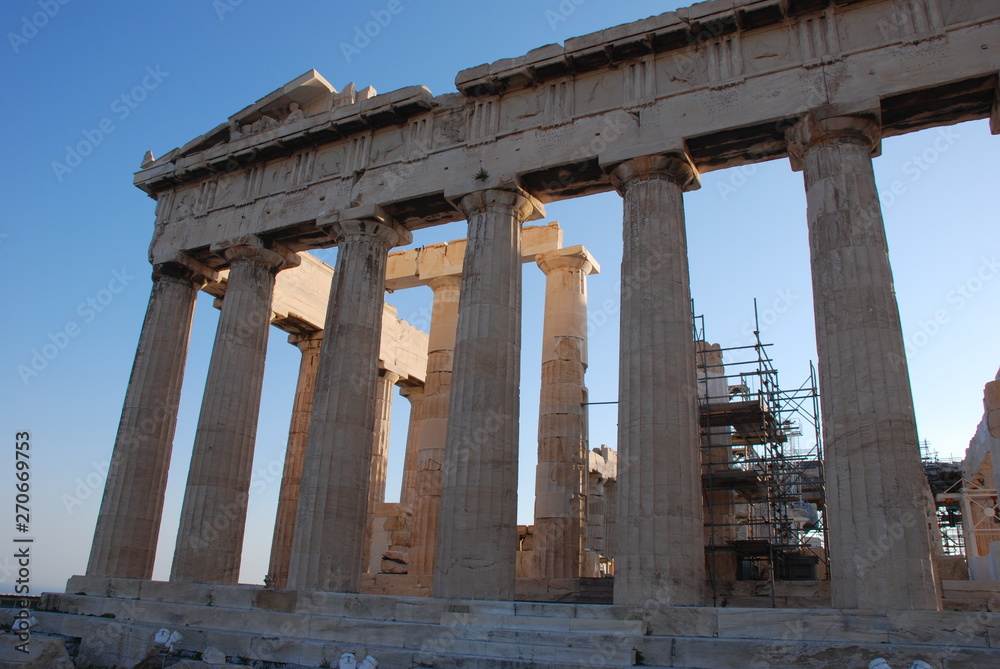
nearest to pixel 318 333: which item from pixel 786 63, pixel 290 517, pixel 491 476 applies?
pixel 290 517

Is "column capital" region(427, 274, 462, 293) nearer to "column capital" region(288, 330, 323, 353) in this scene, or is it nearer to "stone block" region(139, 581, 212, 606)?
"column capital" region(288, 330, 323, 353)

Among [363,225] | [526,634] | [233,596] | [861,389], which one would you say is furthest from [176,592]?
[861,389]

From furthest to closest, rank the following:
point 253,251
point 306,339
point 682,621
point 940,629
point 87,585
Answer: point 306,339 < point 253,251 < point 87,585 < point 682,621 < point 940,629

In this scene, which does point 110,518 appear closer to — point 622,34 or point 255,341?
point 255,341

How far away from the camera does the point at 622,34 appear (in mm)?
17672

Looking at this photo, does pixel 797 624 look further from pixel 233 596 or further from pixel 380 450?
pixel 380 450

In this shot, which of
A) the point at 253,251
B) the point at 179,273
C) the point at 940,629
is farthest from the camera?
the point at 179,273

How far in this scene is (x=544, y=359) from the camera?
24.4m

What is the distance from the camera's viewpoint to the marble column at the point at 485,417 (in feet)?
51.4

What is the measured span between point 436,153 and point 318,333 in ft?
34.6

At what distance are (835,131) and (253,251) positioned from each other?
14704mm

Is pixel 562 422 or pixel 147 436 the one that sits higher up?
pixel 562 422

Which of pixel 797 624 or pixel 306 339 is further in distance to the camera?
pixel 306 339

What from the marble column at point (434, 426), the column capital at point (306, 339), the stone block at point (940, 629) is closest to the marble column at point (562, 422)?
the marble column at point (434, 426)
